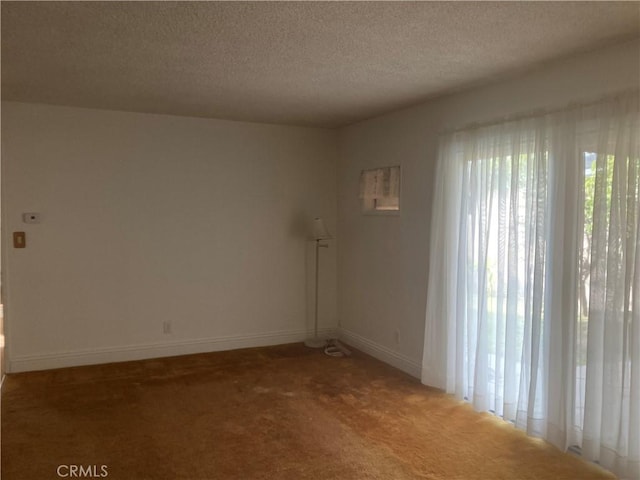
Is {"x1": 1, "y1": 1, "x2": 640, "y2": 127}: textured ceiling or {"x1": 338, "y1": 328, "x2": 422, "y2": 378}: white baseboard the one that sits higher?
{"x1": 1, "y1": 1, "x2": 640, "y2": 127}: textured ceiling

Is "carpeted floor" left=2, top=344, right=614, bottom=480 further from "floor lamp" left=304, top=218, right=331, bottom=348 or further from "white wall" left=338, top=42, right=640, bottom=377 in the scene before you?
"floor lamp" left=304, top=218, right=331, bottom=348

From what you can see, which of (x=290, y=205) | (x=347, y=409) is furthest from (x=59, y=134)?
(x=347, y=409)

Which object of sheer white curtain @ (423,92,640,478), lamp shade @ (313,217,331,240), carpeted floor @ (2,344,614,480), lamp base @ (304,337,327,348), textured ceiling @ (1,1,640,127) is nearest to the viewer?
textured ceiling @ (1,1,640,127)

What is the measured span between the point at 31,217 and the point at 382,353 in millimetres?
3392

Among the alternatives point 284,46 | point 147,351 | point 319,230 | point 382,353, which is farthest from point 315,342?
point 284,46

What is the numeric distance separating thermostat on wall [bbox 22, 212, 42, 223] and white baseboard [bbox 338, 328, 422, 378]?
318 cm

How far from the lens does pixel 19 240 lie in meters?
4.30

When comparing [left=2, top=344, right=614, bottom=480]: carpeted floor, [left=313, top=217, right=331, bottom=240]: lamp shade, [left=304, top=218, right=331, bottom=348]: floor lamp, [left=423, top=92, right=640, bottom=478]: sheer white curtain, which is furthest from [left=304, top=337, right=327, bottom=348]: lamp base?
[left=423, top=92, right=640, bottom=478]: sheer white curtain

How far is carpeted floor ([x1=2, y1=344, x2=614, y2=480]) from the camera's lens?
9.01ft

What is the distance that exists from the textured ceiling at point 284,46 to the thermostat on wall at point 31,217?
970mm

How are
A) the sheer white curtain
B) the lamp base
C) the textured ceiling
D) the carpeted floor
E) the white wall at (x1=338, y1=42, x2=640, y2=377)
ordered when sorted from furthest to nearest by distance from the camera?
1. the lamp base
2. the white wall at (x1=338, y1=42, x2=640, y2=377)
3. the carpeted floor
4. the sheer white curtain
5. the textured ceiling

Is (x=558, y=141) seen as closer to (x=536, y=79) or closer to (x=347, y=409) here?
(x=536, y=79)

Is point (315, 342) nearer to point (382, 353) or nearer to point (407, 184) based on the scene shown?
point (382, 353)

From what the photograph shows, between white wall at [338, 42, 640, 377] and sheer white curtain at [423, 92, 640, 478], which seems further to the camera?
white wall at [338, 42, 640, 377]
